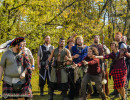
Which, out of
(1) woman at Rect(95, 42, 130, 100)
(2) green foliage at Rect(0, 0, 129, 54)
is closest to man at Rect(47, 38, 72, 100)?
(1) woman at Rect(95, 42, 130, 100)

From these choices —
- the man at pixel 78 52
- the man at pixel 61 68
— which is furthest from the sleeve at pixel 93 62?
the man at pixel 78 52

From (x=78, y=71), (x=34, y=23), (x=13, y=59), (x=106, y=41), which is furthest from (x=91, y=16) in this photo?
(x=13, y=59)

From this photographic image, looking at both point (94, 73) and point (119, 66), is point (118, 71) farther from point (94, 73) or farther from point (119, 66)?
point (94, 73)

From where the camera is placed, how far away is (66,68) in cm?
712

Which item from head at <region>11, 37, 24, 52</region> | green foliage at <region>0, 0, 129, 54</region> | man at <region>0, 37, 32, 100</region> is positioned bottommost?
man at <region>0, 37, 32, 100</region>

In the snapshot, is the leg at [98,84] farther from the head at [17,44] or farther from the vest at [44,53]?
the vest at [44,53]

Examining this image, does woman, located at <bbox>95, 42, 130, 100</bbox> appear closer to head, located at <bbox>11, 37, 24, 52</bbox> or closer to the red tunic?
the red tunic

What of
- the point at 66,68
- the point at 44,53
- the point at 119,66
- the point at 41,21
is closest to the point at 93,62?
the point at 119,66

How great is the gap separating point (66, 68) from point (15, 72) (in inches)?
92.1

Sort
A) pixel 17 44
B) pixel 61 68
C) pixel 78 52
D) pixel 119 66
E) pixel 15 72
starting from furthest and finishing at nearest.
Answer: pixel 78 52, pixel 61 68, pixel 119 66, pixel 17 44, pixel 15 72

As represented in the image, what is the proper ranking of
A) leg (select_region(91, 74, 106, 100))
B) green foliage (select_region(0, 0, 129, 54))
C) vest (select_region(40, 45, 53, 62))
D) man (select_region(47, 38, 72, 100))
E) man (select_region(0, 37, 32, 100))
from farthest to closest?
green foliage (select_region(0, 0, 129, 54))
vest (select_region(40, 45, 53, 62))
man (select_region(47, 38, 72, 100))
leg (select_region(91, 74, 106, 100))
man (select_region(0, 37, 32, 100))

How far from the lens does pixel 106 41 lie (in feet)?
77.7

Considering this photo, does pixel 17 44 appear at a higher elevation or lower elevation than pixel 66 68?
higher

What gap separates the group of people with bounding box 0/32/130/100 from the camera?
5074mm
